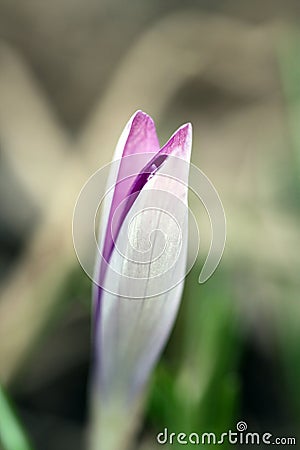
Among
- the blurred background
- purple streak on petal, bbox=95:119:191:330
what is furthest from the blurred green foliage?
purple streak on petal, bbox=95:119:191:330

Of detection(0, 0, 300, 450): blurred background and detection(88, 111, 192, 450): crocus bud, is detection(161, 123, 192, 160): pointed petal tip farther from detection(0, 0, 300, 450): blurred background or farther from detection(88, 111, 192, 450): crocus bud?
detection(0, 0, 300, 450): blurred background

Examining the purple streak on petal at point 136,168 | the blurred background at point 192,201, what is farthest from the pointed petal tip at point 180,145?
the blurred background at point 192,201

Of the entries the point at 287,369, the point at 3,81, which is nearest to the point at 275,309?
the point at 287,369

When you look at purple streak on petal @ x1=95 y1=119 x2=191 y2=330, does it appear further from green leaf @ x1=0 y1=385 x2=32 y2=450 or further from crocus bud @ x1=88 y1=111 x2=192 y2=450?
green leaf @ x1=0 y1=385 x2=32 y2=450

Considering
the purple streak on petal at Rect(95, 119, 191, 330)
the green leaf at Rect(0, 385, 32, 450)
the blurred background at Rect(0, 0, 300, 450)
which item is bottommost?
the green leaf at Rect(0, 385, 32, 450)

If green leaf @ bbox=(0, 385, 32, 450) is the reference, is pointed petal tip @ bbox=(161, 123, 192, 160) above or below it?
above

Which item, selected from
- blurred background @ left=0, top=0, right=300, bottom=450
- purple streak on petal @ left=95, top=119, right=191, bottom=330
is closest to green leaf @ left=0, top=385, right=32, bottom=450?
blurred background @ left=0, top=0, right=300, bottom=450

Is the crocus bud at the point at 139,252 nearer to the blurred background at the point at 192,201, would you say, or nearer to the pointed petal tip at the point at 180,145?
the pointed petal tip at the point at 180,145

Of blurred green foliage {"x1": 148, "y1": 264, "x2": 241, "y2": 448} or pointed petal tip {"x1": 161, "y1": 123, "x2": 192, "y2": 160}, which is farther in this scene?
blurred green foliage {"x1": 148, "y1": 264, "x2": 241, "y2": 448}

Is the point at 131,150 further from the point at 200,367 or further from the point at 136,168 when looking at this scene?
the point at 200,367
